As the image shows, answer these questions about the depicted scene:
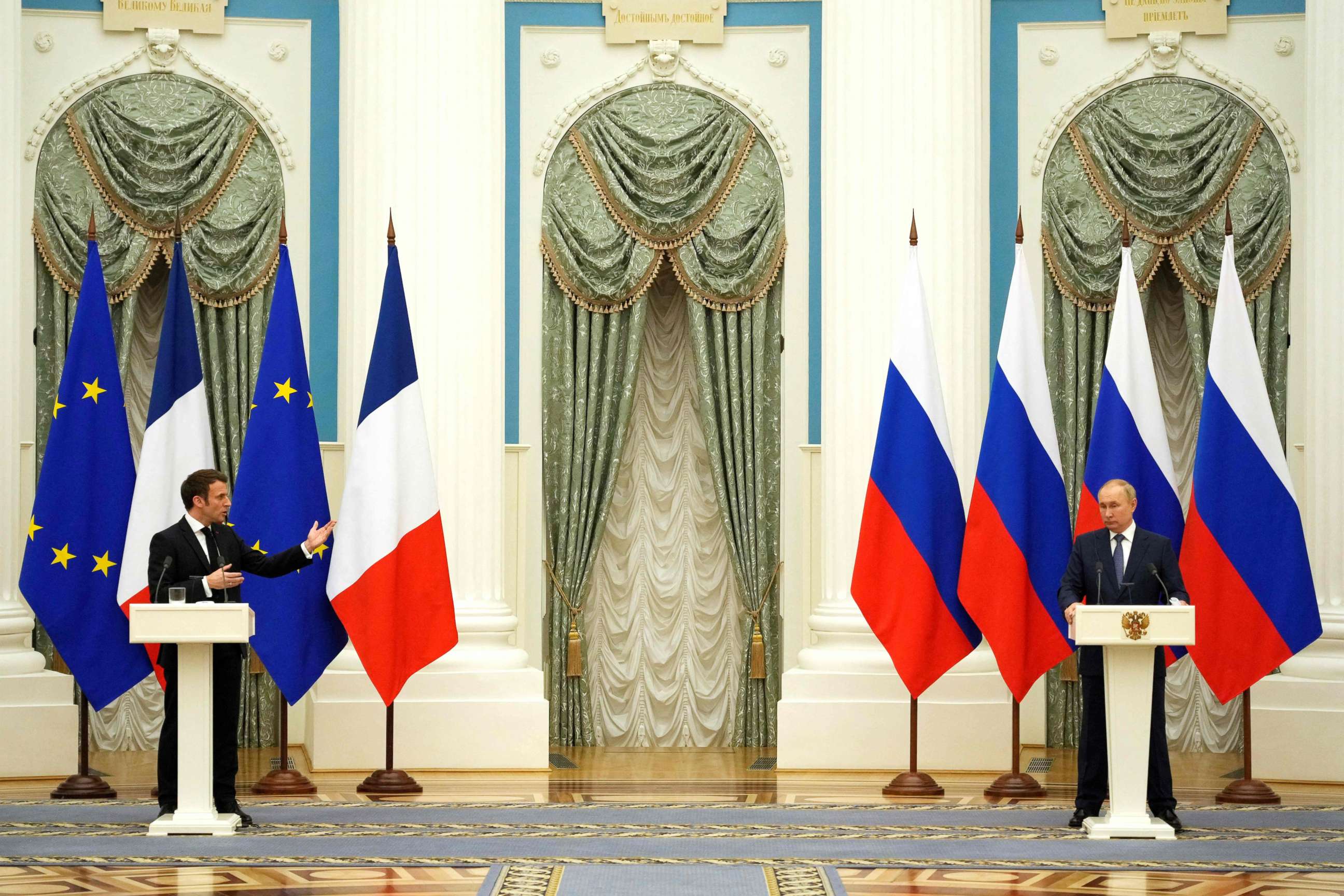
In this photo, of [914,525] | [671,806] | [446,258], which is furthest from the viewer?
[446,258]

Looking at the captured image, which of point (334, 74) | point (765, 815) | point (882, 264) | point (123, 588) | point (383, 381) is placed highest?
point (334, 74)

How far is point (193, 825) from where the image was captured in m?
5.88

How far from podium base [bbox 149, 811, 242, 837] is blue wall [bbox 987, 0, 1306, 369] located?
16.9 feet

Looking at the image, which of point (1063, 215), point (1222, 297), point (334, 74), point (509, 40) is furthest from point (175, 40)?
point (1222, 297)

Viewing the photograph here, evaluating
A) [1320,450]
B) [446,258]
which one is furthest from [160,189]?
[1320,450]

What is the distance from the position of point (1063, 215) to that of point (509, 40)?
332cm

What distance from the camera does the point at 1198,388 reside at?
364 inches

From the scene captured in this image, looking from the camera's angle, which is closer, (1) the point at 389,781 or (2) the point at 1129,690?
(2) the point at 1129,690

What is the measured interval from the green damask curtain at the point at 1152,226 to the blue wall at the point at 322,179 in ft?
13.2

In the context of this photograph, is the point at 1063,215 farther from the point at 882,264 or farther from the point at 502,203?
the point at 502,203

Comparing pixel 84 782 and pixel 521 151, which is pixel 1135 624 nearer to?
pixel 84 782

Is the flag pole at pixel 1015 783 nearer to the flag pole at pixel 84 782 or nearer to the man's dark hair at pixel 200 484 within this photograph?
the man's dark hair at pixel 200 484

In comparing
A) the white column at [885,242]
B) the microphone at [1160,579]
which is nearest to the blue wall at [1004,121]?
the white column at [885,242]

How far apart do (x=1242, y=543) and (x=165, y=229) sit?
19.2ft
